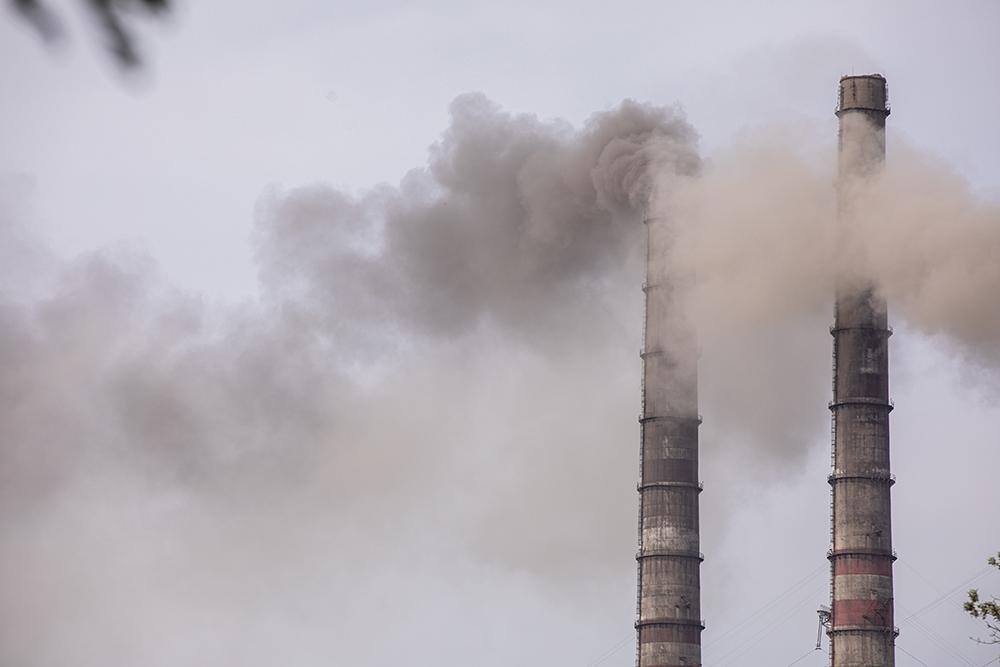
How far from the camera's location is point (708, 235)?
50.6 metres

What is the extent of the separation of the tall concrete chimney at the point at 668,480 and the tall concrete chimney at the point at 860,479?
161 inches

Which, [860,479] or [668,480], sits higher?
[668,480]

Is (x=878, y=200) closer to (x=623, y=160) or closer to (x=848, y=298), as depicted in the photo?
(x=848, y=298)

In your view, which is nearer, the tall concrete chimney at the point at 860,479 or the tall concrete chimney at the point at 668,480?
the tall concrete chimney at the point at 860,479

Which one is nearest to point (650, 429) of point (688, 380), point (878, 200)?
point (688, 380)

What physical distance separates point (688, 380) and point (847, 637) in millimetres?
8491

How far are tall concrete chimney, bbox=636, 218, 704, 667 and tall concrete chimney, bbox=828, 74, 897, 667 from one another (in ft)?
13.4

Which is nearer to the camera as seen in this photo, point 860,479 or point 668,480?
point 860,479

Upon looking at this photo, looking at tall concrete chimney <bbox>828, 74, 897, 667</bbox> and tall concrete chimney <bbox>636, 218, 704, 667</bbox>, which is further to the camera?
tall concrete chimney <bbox>636, 218, 704, 667</bbox>

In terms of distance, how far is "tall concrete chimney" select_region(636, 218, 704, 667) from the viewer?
4969cm

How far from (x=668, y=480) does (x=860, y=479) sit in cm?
541

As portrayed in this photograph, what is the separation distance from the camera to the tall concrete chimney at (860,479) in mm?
47375

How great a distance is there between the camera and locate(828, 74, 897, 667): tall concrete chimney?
4738 cm

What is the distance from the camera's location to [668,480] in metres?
49.8
